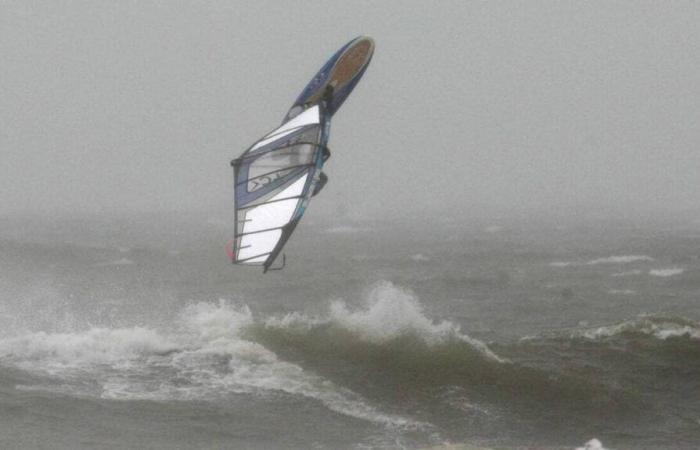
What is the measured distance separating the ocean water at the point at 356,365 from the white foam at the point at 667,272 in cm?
41

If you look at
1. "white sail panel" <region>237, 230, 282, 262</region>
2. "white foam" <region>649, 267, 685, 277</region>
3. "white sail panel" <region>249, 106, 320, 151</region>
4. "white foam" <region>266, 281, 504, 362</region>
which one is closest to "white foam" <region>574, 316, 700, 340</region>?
"white foam" <region>266, 281, 504, 362</region>

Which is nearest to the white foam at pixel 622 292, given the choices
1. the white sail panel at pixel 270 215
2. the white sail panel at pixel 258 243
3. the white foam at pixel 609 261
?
the white foam at pixel 609 261

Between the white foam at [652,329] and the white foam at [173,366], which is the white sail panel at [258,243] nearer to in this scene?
the white foam at [173,366]

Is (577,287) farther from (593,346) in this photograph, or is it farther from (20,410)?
(20,410)

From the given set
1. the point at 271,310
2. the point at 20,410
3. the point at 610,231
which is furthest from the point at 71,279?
the point at 610,231

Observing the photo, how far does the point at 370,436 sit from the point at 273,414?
69.0 inches

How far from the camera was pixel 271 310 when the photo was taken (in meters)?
23.2

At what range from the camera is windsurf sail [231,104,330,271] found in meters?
7.31

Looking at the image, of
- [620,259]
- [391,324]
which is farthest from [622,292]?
[391,324]

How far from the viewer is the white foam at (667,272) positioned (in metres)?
29.5

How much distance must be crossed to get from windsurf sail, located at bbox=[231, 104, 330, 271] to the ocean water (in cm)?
347

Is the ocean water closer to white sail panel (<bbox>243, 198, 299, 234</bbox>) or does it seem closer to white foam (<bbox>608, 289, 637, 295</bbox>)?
white foam (<bbox>608, 289, 637, 295</bbox>)

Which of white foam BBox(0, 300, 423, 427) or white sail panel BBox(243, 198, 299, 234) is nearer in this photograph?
white sail panel BBox(243, 198, 299, 234)

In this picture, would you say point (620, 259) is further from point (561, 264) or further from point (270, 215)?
point (270, 215)
